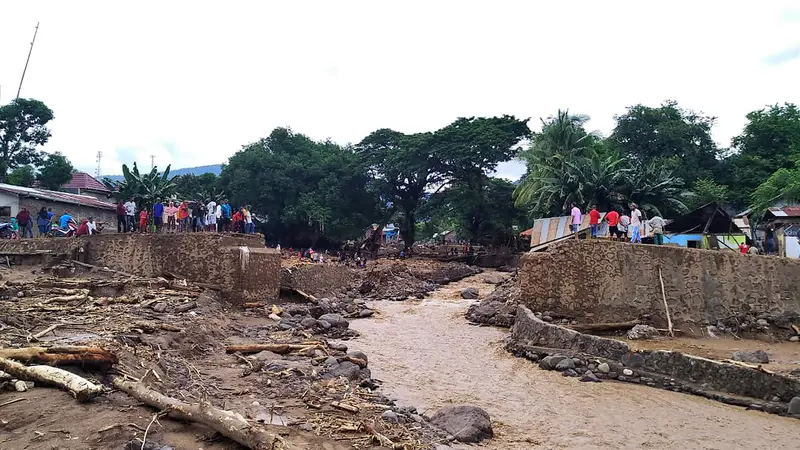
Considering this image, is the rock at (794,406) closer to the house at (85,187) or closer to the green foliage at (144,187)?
the green foliage at (144,187)

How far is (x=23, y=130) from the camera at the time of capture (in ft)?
110

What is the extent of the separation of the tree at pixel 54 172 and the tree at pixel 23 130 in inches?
54.5

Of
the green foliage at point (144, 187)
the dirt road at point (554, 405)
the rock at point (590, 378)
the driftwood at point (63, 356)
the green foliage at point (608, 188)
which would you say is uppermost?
the green foliage at point (608, 188)

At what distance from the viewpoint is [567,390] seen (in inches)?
432

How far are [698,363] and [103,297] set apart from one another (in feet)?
44.7

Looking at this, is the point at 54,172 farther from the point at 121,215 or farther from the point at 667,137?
the point at 667,137

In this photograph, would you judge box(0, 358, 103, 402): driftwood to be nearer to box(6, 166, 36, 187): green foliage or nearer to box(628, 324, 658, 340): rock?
box(628, 324, 658, 340): rock

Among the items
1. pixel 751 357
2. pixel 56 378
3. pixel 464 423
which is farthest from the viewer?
pixel 751 357

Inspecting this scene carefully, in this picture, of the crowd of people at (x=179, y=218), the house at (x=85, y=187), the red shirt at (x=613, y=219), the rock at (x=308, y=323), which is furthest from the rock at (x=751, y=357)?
the house at (x=85, y=187)

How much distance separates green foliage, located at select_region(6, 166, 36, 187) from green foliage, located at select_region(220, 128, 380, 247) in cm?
1303

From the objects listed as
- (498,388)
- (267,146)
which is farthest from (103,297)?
(267,146)

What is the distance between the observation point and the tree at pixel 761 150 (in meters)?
33.2

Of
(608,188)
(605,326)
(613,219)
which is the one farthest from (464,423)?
(608,188)

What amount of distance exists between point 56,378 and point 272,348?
19.6 feet
